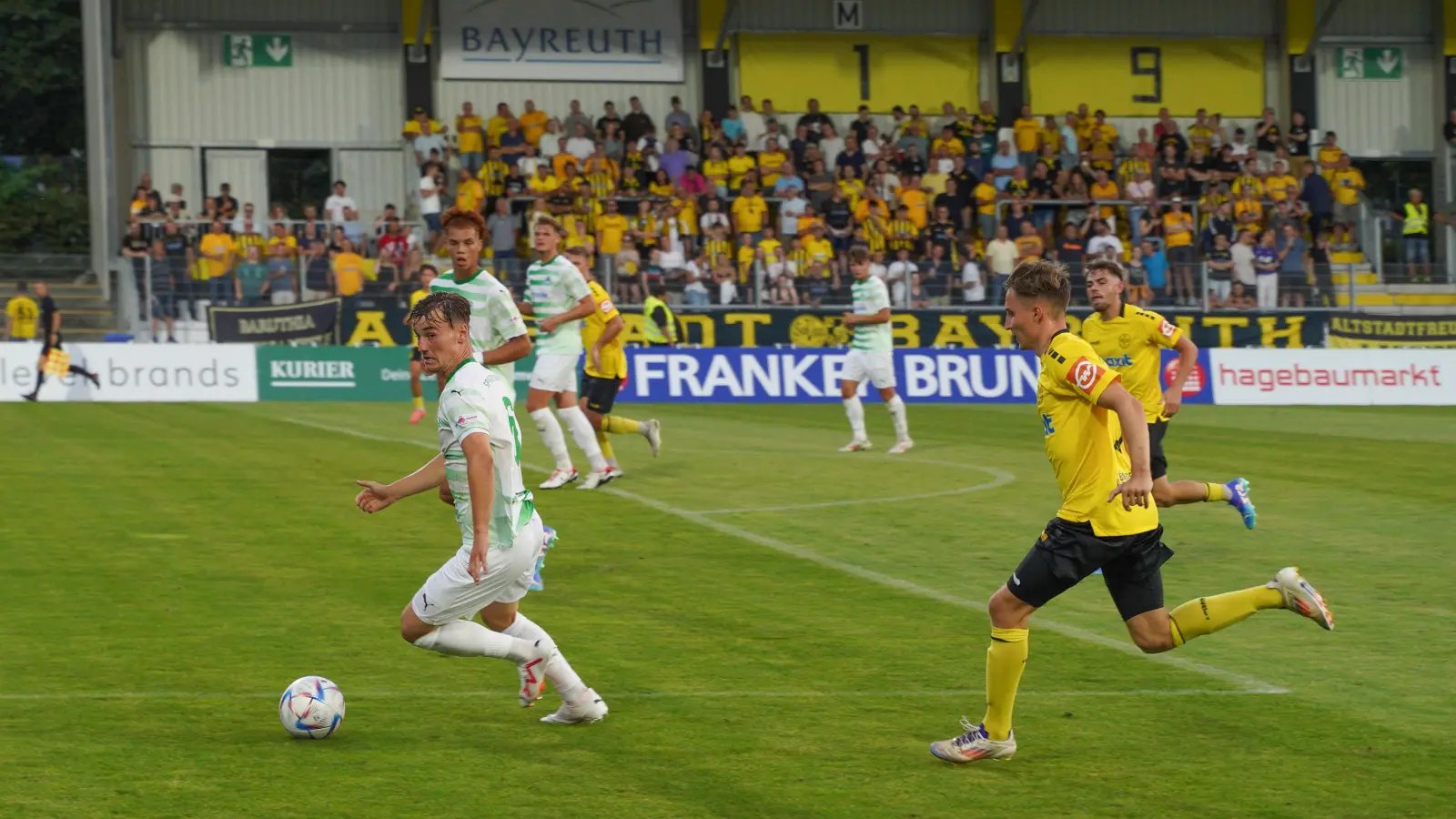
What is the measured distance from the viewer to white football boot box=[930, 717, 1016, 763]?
264 inches

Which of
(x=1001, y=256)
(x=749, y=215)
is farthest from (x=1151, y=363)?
(x=749, y=215)

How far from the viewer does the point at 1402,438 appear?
21359mm

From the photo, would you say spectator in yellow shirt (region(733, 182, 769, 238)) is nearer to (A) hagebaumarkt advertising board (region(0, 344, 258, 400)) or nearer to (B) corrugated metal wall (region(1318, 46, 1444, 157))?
(A) hagebaumarkt advertising board (region(0, 344, 258, 400))

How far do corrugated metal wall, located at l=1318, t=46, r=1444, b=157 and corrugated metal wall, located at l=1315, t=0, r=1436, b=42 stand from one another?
16.2 inches

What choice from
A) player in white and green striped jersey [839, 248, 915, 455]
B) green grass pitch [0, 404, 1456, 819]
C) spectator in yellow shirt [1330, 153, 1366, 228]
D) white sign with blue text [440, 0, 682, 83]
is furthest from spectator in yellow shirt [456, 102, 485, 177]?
green grass pitch [0, 404, 1456, 819]

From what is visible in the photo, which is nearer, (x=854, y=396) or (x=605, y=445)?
(x=605, y=445)

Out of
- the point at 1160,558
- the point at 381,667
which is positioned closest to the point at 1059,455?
the point at 1160,558

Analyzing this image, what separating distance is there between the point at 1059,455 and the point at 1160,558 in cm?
56

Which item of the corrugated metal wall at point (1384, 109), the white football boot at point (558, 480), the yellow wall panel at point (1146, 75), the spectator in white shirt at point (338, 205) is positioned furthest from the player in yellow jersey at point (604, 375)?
the corrugated metal wall at point (1384, 109)

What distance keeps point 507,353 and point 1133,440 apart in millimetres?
5629

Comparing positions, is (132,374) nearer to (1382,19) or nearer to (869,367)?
(869,367)

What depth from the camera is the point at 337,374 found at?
2727 cm

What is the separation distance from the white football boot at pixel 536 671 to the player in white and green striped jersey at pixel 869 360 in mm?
12267

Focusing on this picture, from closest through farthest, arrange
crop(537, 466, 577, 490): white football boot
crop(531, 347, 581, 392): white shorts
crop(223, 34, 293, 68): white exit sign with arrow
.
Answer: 1. crop(531, 347, 581, 392): white shorts
2. crop(537, 466, 577, 490): white football boot
3. crop(223, 34, 293, 68): white exit sign with arrow
